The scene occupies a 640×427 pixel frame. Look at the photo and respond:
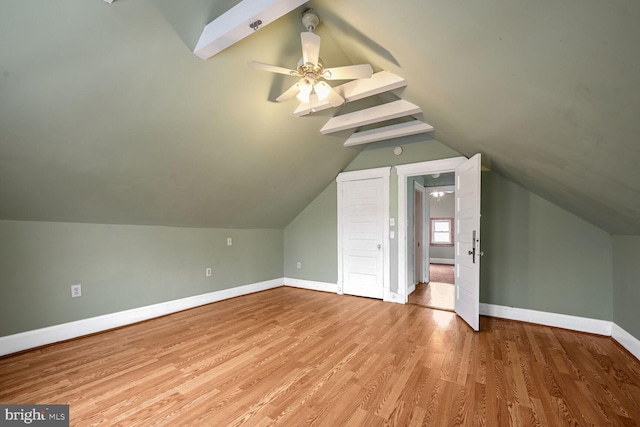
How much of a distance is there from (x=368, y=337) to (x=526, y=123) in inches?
95.7

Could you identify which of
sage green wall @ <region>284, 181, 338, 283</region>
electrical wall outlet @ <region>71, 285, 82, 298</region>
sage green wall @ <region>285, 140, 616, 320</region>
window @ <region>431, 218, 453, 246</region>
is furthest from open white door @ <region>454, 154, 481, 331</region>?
window @ <region>431, 218, 453, 246</region>

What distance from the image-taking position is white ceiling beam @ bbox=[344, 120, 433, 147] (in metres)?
3.38

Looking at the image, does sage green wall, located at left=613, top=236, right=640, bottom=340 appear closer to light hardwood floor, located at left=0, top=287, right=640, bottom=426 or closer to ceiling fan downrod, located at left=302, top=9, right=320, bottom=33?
light hardwood floor, located at left=0, top=287, right=640, bottom=426

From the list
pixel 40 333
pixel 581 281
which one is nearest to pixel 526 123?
pixel 581 281

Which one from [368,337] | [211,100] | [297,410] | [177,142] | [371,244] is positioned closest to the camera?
[297,410]

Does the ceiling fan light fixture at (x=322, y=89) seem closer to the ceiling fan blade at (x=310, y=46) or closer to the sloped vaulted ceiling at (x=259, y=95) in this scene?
the ceiling fan blade at (x=310, y=46)

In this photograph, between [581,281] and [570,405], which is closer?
[570,405]

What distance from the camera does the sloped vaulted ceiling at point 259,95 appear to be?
1213 mm

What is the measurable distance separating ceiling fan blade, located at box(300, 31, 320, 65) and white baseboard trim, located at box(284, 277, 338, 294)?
3.70m

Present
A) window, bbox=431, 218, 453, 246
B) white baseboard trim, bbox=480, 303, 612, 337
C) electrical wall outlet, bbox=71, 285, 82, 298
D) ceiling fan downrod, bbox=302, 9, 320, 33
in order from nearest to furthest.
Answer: ceiling fan downrod, bbox=302, 9, 320, 33
electrical wall outlet, bbox=71, 285, 82, 298
white baseboard trim, bbox=480, 303, 612, 337
window, bbox=431, 218, 453, 246

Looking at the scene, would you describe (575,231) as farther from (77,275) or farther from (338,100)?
(77,275)

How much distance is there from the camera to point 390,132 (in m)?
3.61

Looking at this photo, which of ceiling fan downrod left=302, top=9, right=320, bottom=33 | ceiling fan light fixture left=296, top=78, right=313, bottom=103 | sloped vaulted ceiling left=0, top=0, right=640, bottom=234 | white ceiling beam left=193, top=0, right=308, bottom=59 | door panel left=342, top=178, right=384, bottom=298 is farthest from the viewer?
door panel left=342, top=178, right=384, bottom=298

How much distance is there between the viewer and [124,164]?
248 centimetres
